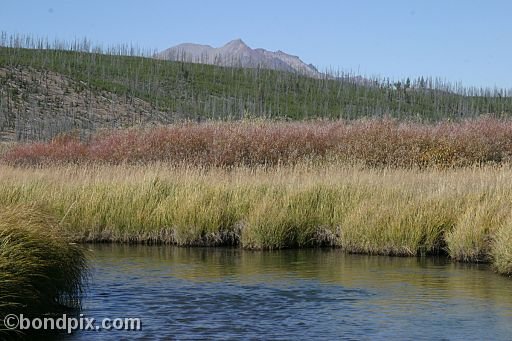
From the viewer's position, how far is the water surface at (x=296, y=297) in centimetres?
984

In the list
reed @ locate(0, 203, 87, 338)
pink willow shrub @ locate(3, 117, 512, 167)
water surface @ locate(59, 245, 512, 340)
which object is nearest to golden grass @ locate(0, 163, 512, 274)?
water surface @ locate(59, 245, 512, 340)

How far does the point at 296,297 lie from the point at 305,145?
16.0 metres

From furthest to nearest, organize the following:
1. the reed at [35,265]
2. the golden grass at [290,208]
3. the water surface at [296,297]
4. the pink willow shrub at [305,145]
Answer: the pink willow shrub at [305,145], the golden grass at [290,208], the water surface at [296,297], the reed at [35,265]

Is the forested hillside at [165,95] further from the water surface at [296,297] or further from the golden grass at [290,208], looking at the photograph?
the water surface at [296,297]

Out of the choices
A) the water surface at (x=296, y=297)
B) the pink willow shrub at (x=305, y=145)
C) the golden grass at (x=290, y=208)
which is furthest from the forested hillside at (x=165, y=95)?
the water surface at (x=296, y=297)

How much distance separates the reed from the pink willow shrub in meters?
15.4

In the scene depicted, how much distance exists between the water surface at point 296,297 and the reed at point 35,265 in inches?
19.2

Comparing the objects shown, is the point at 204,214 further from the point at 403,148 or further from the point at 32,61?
the point at 32,61

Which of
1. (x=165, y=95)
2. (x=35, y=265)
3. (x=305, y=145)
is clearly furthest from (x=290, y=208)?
(x=165, y=95)

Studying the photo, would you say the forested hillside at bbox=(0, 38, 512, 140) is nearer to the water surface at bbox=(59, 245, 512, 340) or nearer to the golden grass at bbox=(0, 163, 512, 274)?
the golden grass at bbox=(0, 163, 512, 274)

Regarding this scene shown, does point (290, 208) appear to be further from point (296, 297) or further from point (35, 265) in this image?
point (35, 265)

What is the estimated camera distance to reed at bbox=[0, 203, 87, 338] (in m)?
9.16

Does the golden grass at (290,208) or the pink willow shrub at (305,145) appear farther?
the pink willow shrub at (305,145)

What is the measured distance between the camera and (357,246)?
16.6m
